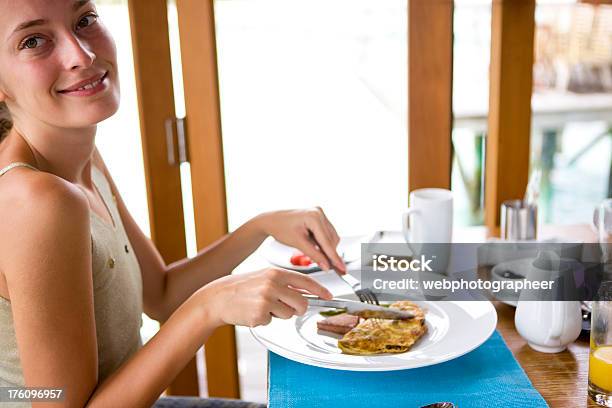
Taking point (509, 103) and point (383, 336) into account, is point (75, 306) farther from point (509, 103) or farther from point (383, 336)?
point (509, 103)

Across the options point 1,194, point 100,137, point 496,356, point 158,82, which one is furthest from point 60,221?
point 100,137

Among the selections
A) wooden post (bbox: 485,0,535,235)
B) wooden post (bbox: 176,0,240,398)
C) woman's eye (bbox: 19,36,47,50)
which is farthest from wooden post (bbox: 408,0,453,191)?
woman's eye (bbox: 19,36,47,50)

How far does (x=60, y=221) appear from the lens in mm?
881

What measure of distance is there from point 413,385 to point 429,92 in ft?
3.19

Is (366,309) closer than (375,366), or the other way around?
(375,366)

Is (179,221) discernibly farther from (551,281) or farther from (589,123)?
(589,123)

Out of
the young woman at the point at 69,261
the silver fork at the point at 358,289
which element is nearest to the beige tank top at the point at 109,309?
the young woman at the point at 69,261

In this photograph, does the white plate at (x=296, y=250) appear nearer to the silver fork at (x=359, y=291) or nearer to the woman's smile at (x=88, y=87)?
the silver fork at (x=359, y=291)

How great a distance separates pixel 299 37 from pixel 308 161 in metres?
0.35

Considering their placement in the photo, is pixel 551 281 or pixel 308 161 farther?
pixel 308 161

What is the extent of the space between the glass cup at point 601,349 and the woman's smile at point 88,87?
2.58ft

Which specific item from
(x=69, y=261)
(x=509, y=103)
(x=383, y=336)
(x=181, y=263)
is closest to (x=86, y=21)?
(x=69, y=261)

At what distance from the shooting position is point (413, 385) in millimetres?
903

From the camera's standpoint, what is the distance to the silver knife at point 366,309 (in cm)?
104
